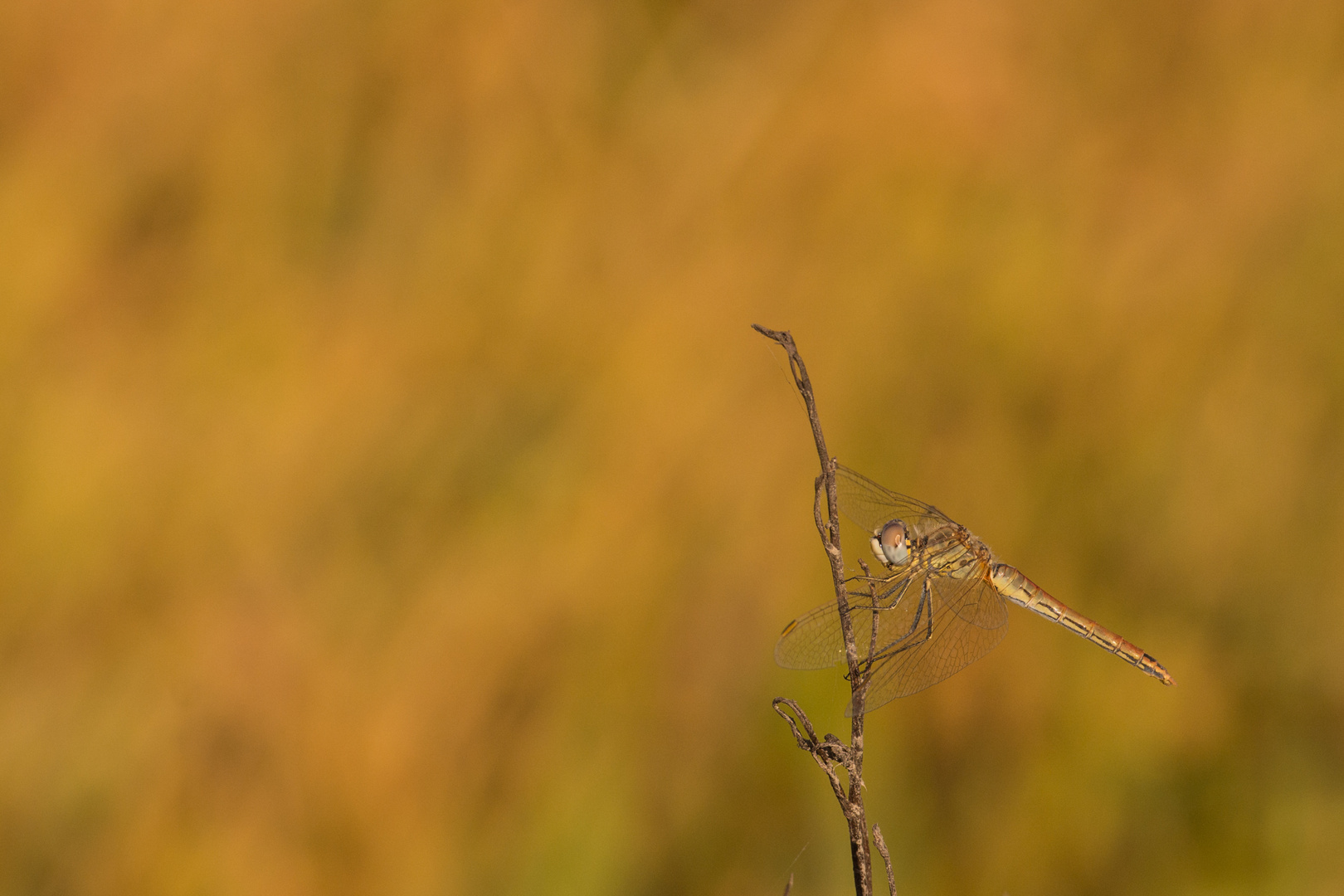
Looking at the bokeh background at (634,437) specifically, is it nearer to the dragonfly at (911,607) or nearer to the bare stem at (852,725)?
the dragonfly at (911,607)

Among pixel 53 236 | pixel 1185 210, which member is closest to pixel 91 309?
pixel 53 236

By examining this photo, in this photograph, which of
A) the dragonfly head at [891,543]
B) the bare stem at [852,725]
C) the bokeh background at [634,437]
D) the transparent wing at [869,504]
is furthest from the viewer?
the bokeh background at [634,437]

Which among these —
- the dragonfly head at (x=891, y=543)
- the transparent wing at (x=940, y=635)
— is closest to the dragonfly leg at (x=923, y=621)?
the transparent wing at (x=940, y=635)

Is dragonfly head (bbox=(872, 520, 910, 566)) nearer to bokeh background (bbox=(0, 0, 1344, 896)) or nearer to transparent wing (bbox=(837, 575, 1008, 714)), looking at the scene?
transparent wing (bbox=(837, 575, 1008, 714))

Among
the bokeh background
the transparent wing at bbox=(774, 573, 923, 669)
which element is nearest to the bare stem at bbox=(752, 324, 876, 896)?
the transparent wing at bbox=(774, 573, 923, 669)

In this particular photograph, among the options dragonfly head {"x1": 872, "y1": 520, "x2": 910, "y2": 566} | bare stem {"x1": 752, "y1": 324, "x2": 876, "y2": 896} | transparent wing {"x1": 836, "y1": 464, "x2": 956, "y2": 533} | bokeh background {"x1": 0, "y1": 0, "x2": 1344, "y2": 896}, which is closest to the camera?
bare stem {"x1": 752, "y1": 324, "x2": 876, "y2": 896}
